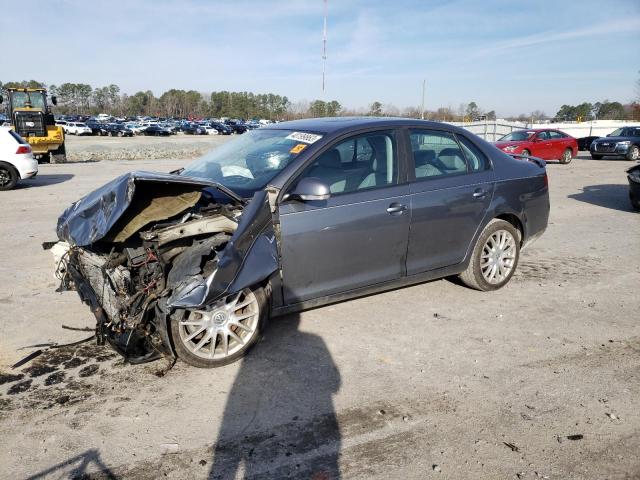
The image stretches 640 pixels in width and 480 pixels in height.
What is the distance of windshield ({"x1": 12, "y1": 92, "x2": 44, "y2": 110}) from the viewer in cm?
2155

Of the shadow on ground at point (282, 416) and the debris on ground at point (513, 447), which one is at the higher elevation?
the shadow on ground at point (282, 416)

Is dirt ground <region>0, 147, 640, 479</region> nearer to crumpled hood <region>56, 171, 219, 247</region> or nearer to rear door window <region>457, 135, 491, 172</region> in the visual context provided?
crumpled hood <region>56, 171, 219, 247</region>

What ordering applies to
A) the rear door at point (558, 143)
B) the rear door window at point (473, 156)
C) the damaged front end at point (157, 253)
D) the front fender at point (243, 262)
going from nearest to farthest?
1. the front fender at point (243, 262)
2. the damaged front end at point (157, 253)
3. the rear door window at point (473, 156)
4. the rear door at point (558, 143)

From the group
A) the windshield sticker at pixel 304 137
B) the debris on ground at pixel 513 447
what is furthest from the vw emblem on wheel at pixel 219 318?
the debris on ground at pixel 513 447

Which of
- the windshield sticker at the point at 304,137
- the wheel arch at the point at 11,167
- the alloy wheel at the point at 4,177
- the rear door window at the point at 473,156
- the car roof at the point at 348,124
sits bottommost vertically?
the alloy wheel at the point at 4,177

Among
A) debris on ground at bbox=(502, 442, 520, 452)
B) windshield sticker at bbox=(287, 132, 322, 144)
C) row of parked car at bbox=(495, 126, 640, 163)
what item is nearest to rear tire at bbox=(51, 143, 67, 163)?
row of parked car at bbox=(495, 126, 640, 163)

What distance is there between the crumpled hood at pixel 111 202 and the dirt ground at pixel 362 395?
3.06ft

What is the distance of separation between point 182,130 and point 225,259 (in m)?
68.1

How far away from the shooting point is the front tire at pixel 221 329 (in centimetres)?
362

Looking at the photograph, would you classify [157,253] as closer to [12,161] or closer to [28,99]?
[12,161]

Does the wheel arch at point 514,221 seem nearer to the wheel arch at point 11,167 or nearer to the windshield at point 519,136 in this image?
the wheel arch at point 11,167

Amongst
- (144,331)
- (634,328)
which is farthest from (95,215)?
(634,328)

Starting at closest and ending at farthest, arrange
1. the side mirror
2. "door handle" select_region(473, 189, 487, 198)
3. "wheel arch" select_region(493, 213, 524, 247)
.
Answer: the side mirror
"door handle" select_region(473, 189, 487, 198)
"wheel arch" select_region(493, 213, 524, 247)

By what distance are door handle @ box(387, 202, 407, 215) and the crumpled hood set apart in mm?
→ 1475
